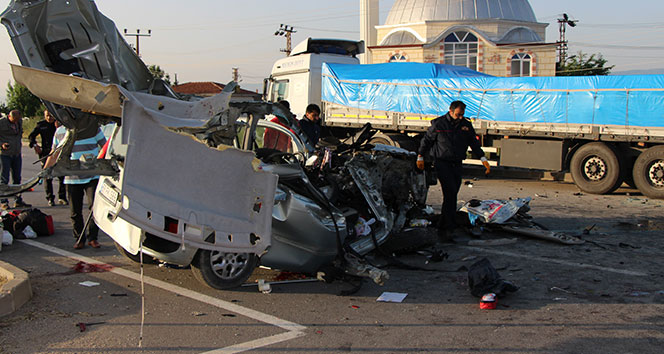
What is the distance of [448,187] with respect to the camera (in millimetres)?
8773

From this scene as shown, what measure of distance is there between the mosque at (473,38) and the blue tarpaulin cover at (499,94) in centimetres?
2766

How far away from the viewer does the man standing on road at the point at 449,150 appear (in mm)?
8719

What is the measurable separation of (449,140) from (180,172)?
16.8 ft

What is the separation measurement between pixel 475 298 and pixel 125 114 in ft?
11.6

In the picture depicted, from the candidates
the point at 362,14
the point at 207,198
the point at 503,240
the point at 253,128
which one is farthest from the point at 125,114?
the point at 362,14

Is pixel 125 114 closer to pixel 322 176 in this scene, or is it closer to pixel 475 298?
pixel 322 176

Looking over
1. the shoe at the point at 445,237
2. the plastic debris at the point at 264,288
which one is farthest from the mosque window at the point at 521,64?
the plastic debris at the point at 264,288

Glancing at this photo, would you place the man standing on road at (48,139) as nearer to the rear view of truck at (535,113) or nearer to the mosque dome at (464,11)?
the rear view of truck at (535,113)

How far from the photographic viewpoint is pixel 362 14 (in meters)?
52.6

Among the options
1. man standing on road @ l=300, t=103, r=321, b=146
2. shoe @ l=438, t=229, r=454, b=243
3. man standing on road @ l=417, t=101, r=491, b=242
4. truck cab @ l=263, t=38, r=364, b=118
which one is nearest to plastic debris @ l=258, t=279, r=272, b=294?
shoe @ l=438, t=229, r=454, b=243

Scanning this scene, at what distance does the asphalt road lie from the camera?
454 cm

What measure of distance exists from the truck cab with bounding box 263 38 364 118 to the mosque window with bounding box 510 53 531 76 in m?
29.1

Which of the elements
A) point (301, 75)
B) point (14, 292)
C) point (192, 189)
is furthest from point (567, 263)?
point (301, 75)

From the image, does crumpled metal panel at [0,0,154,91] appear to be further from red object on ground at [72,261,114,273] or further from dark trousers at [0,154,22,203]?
dark trousers at [0,154,22,203]
